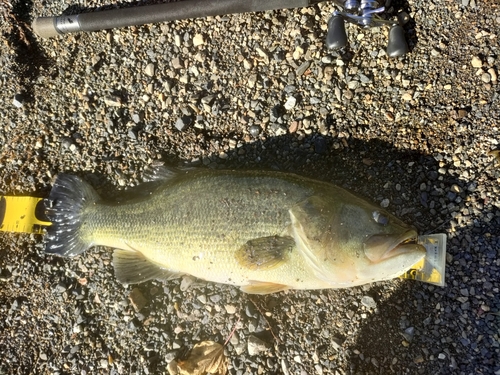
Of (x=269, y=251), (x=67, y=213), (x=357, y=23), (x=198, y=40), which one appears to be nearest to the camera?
(x=269, y=251)

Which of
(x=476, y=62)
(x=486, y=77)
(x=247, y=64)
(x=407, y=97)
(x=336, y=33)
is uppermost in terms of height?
(x=336, y=33)

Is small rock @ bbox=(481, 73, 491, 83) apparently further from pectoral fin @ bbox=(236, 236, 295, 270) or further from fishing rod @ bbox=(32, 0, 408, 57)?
pectoral fin @ bbox=(236, 236, 295, 270)

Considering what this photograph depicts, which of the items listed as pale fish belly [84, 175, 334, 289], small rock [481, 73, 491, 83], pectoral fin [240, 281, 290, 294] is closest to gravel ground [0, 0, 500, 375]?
small rock [481, 73, 491, 83]

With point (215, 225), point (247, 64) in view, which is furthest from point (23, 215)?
point (247, 64)

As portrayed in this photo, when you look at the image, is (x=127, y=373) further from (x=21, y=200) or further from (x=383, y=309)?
(x=383, y=309)

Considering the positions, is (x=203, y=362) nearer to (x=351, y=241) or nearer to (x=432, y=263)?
(x=351, y=241)

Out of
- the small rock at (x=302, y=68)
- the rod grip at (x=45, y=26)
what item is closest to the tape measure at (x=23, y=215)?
the rod grip at (x=45, y=26)

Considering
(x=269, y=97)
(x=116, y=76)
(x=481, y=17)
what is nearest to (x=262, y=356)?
(x=269, y=97)

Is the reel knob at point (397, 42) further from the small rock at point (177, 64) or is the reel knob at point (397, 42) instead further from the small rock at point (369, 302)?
the small rock at point (369, 302)
